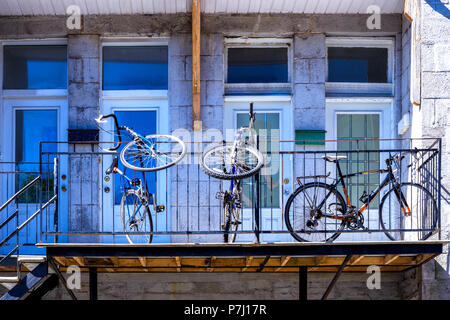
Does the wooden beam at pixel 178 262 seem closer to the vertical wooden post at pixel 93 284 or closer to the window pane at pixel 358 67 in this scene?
the vertical wooden post at pixel 93 284

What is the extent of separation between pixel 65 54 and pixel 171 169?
6.55 ft

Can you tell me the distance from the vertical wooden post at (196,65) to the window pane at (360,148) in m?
1.79

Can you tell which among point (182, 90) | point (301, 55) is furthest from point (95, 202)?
point (301, 55)

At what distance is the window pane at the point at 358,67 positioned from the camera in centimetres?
1030

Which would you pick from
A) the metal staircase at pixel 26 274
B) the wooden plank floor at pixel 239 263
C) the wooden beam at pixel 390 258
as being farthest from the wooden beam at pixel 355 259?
the metal staircase at pixel 26 274

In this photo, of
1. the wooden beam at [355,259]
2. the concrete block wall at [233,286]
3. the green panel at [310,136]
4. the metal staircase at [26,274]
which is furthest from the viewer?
the green panel at [310,136]

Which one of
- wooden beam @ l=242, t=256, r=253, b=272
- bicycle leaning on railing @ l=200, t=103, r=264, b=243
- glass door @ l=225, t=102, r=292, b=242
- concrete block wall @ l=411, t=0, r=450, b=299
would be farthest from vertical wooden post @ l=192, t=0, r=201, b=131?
concrete block wall @ l=411, t=0, r=450, b=299

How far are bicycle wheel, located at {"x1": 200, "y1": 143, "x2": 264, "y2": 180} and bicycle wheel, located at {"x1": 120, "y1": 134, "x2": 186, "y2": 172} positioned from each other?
0.99 feet

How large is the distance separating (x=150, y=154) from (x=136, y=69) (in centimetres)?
170

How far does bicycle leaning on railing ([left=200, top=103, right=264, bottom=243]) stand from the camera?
28.5ft

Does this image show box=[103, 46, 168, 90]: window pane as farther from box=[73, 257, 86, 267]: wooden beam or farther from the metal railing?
box=[73, 257, 86, 267]: wooden beam

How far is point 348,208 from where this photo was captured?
891 centimetres

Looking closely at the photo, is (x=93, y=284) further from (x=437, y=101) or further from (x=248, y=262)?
(x=437, y=101)
